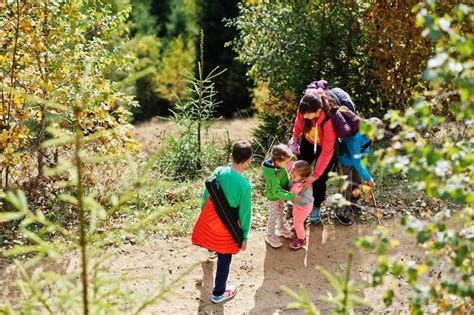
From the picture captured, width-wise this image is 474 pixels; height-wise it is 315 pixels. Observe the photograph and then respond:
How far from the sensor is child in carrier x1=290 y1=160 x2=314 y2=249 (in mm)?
5770

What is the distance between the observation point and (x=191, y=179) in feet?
27.8

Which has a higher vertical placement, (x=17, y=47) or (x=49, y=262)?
(x=17, y=47)

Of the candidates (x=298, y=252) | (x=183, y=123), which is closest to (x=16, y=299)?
(x=298, y=252)

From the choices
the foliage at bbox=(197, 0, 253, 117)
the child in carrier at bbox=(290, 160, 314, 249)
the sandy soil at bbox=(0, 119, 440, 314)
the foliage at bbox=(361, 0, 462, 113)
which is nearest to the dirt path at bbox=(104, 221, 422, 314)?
the sandy soil at bbox=(0, 119, 440, 314)

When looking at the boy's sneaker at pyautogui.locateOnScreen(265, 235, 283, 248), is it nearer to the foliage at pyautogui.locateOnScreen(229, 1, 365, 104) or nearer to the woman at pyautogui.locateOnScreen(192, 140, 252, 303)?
the woman at pyautogui.locateOnScreen(192, 140, 252, 303)

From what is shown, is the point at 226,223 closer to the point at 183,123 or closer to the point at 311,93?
the point at 311,93

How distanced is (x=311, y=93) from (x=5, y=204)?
13.3 ft

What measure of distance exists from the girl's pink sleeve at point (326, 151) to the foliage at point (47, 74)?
2.20 meters

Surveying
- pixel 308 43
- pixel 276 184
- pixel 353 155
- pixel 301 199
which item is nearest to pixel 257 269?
pixel 301 199

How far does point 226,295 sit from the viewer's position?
555 cm

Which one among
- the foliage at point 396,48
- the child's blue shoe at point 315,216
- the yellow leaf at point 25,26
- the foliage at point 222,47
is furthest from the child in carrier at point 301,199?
the foliage at point 222,47

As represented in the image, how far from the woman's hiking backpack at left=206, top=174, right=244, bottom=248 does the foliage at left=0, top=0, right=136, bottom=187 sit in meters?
1.98

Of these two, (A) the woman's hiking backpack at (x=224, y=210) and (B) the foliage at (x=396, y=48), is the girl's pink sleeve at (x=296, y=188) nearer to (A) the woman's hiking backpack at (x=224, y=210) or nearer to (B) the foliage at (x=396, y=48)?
(A) the woman's hiking backpack at (x=224, y=210)

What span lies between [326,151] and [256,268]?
1.37 meters
